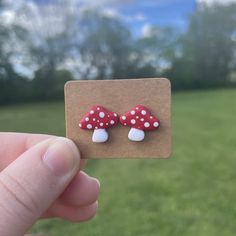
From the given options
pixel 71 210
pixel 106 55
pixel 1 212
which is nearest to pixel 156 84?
pixel 1 212

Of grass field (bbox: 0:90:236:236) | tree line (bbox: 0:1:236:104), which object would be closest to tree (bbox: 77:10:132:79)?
tree line (bbox: 0:1:236:104)

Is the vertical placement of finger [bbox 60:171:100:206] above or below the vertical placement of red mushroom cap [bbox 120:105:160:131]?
below

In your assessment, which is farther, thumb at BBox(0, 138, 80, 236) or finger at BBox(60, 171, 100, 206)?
finger at BBox(60, 171, 100, 206)

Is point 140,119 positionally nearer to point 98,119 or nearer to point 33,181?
point 98,119

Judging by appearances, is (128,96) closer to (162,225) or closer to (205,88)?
(162,225)

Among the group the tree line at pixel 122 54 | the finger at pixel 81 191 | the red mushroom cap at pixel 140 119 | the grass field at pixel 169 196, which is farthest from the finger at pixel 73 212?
the tree line at pixel 122 54

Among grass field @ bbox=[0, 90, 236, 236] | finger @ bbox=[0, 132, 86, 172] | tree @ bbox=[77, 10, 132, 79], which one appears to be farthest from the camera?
tree @ bbox=[77, 10, 132, 79]

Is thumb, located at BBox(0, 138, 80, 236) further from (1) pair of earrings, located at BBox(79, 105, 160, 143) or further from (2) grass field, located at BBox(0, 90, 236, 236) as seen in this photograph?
(2) grass field, located at BBox(0, 90, 236, 236)
